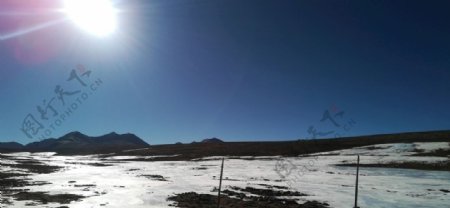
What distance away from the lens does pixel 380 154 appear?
68.4 m

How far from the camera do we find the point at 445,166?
1913 inches

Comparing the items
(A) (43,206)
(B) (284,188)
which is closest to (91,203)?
(A) (43,206)

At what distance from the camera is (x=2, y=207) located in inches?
771

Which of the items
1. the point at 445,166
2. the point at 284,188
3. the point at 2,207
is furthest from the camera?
the point at 445,166

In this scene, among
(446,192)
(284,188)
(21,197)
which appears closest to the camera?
(21,197)

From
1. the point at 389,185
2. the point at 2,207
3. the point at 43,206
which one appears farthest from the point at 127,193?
the point at 389,185

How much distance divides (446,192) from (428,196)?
9.97 feet

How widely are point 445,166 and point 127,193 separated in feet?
133

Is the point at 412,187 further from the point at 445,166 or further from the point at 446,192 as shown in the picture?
the point at 445,166

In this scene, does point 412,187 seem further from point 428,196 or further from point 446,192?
point 428,196

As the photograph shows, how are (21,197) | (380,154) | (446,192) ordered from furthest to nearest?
(380,154) < (446,192) < (21,197)

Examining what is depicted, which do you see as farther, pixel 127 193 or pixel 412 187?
pixel 412 187

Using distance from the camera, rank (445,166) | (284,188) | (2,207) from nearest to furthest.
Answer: (2,207) → (284,188) → (445,166)

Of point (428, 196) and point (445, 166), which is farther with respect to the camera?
point (445, 166)
